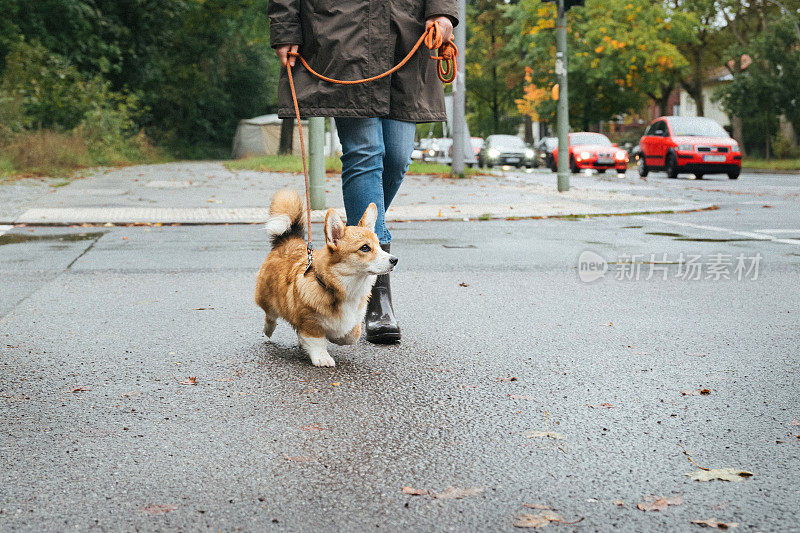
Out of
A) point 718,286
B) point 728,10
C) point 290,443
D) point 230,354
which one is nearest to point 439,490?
point 290,443

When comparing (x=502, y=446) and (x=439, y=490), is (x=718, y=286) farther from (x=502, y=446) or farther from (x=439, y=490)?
(x=439, y=490)

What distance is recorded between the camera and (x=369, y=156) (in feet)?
14.9

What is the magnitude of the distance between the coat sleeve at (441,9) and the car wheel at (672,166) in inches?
878

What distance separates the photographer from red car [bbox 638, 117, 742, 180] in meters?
24.6

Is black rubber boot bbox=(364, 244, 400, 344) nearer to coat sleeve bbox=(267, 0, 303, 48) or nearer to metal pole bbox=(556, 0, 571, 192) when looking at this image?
coat sleeve bbox=(267, 0, 303, 48)

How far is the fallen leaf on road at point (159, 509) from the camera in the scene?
7.80ft

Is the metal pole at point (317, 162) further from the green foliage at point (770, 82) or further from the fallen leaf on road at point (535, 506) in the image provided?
the green foliage at point (770, 82)

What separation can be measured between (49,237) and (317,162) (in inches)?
146

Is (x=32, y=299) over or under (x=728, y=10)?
under

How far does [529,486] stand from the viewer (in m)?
2.56

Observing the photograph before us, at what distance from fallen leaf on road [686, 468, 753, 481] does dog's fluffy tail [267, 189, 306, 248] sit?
2342mm

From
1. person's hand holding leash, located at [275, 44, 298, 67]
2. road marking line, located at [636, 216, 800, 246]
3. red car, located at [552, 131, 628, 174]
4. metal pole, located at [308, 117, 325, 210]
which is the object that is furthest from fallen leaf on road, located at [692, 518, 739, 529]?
red car, located at [552, 131, 628, 174]

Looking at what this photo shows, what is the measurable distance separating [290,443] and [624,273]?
451 centimetres

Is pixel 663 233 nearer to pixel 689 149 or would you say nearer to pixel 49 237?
pixel 49 237
